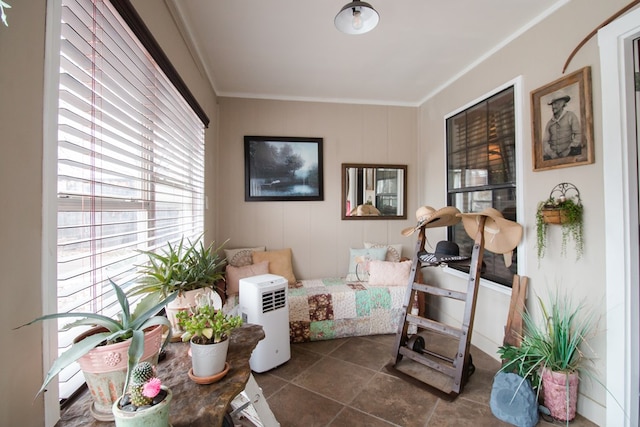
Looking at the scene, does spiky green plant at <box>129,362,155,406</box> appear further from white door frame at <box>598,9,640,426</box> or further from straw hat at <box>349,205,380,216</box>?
straw hat at <box>349,205,380,216</box>

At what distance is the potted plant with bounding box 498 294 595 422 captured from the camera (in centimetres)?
172

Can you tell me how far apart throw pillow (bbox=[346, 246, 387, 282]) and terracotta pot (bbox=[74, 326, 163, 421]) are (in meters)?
2.69

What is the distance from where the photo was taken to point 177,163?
6.66 feet

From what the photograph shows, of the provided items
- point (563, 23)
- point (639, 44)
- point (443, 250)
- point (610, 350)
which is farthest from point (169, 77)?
point (610, 350)

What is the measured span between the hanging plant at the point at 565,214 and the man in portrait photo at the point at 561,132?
22cm

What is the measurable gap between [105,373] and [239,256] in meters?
2.42

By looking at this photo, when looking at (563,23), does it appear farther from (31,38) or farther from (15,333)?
(15,333)

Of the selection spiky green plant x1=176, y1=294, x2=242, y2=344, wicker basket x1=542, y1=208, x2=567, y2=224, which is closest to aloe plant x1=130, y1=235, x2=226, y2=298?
spiky green plant x1=176, y1=294, x2=242, y2=344

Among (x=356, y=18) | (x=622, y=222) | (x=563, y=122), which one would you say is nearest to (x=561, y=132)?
(x=563, y=122)

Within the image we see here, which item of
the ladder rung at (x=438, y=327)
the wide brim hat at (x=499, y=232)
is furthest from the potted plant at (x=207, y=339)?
the wide brim hat at (x=499, y=232)

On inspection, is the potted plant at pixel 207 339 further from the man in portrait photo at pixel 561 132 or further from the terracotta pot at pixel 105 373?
the man in portrait photo at pixel 561 132

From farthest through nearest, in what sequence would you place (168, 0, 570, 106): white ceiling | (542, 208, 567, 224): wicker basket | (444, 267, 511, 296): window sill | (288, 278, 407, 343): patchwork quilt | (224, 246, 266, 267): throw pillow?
(224, 246, 266, 267): throw pillow, (288, 278, 407, 343): patchwork quilt, (444, 267, 511, 296): window sill, (168, 0, 570, 106): white ceiling, (542, 208, 567, 224): wicker basket

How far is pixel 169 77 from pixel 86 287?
1.33m

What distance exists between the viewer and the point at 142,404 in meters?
0.69
